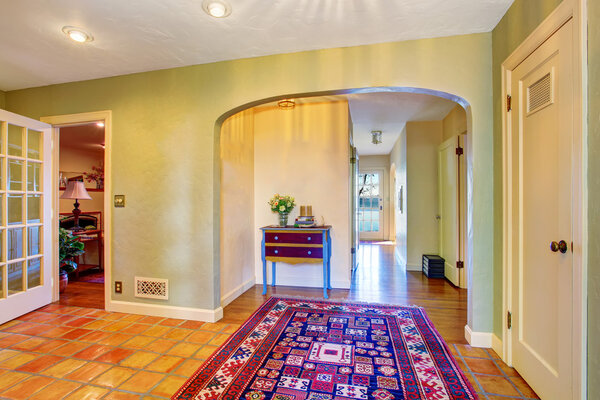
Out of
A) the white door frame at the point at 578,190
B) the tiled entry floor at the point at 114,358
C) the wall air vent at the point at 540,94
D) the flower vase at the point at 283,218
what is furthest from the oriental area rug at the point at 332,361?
the wall air vent at the point at 540,94

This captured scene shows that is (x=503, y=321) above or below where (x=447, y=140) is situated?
below

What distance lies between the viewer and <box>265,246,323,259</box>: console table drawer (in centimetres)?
341

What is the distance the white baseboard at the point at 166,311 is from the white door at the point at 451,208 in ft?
10.1

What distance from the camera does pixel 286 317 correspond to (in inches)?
109

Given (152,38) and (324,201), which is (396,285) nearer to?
(324,201)

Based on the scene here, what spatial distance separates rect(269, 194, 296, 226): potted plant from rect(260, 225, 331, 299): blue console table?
163mm

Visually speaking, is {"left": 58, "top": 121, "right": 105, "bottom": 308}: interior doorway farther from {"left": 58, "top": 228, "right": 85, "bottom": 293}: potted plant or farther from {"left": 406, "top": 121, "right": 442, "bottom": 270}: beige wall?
{"left": 406, "top": 121, "right": 442, "bottom": 270}: beige wall

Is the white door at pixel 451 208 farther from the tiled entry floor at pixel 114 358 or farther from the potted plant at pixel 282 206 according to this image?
the potted plant at pixel 282 206

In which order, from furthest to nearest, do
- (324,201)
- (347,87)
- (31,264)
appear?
(324,201) < (31,264) < (347,87)

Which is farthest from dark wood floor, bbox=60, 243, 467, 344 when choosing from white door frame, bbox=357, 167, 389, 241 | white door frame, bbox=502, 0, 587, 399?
white door frame, bbox=357, 167, 389, 241

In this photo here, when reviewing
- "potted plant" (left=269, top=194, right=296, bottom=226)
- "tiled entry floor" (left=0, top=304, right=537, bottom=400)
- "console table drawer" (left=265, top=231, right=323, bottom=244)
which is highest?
"potted plant" (left=269, top=194, right=296, bottom=226)

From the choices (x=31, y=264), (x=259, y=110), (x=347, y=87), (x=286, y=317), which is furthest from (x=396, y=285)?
(x=31, y=264)

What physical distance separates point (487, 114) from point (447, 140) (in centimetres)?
216

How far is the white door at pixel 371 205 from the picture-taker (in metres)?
8.62
